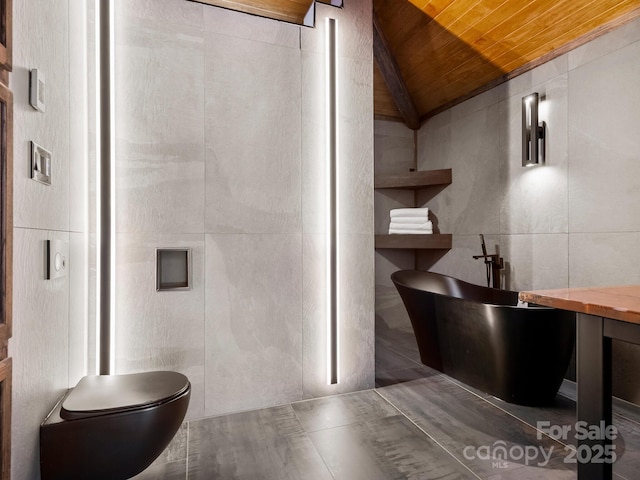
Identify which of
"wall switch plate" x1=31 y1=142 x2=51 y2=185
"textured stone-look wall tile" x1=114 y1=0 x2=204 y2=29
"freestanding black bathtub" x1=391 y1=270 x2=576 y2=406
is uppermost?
"textured stone-look wall tile" x1=114 y1=0 x2=204 y2=29

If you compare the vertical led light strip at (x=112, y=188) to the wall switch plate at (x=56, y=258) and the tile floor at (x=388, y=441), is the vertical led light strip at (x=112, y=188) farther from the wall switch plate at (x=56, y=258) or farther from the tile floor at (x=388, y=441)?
the tile floor at (x=388, y=441)

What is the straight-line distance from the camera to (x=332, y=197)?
240cm

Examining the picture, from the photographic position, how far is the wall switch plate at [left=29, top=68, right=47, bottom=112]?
113 centimetres

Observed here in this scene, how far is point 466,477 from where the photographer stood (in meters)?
1.57

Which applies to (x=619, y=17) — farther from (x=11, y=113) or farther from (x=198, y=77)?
(x=11, y=113)

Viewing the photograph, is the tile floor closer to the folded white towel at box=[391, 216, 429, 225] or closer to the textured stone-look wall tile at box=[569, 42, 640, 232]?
the textured stone-look wall tile at box=[569, 42, 640, 232]

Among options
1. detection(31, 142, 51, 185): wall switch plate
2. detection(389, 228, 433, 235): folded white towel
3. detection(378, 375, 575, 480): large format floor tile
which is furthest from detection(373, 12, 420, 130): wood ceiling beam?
detection(31, 142, 51, 185): wall switch plate

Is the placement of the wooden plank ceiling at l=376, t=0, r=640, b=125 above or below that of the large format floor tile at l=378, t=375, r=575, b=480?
above

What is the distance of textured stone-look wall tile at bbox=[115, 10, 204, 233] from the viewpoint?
1955mm

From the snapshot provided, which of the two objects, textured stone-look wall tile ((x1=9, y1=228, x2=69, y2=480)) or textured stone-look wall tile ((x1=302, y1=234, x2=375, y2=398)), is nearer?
textured stone-look wall tile ((x1=9, y1=228, x2=69, y2=480))

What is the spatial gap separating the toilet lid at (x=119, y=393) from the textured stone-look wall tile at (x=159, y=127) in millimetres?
816

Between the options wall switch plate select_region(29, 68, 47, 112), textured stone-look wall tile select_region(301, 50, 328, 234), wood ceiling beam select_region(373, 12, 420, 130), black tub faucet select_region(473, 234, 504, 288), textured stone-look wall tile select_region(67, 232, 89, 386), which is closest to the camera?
wall switch plate select_region(29, 68, 47, 112)

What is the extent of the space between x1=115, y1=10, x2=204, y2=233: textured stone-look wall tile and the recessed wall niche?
14 cm

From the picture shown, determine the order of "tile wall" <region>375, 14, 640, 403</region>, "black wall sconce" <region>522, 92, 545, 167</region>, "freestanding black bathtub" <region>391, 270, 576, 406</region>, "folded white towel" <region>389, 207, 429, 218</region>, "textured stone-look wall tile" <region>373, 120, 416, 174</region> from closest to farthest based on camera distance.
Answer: "freestanding black bathtub" <region>391, 270, 576, 406</region> → "tile wall" <region>375, 14, 640, 403</region> → "black wall sconce" <region>522, 92, 545, 167</region> → "folded white towel" <region>389, 207, 429, 218</region> → "textured stone-look wall tile" <region>373, 120, 416, 174</region>
